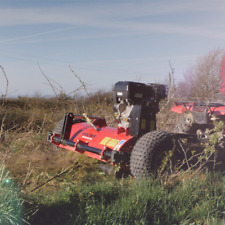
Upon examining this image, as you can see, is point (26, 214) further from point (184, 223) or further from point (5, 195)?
point (184, 223)

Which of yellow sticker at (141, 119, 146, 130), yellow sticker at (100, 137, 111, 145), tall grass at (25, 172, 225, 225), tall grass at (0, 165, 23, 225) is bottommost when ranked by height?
tall grass at (25, 172, 225, 225)

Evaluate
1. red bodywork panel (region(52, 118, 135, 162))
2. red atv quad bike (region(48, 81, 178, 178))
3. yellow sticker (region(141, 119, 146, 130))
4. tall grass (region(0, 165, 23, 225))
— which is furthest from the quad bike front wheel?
tall grass (region(0, 165, 23, 225))

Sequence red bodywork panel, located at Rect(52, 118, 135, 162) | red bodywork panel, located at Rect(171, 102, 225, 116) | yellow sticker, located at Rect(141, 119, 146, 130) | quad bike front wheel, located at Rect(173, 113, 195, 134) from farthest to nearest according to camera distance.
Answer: quad bike front wheel, located at Rect(173, 113, 195, 134) → red bodywork panel, located at Rect(171, 102, 225, 116) → yellow sticker, located at Rect(141, 119, 146, 130) → red bodywork panel, located at Rect(52, 118, 135, 162)

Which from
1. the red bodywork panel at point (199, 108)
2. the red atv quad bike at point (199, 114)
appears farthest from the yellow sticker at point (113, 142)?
the red bodywork panel at point (199, 108)

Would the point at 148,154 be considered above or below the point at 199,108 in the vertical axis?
below

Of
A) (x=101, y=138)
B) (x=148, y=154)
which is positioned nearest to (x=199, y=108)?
(x=101, y=138)

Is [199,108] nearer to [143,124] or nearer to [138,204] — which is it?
[143,124]

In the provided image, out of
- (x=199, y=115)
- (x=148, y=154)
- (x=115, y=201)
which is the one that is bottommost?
(x=115, y=201)

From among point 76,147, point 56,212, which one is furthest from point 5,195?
point 76,147

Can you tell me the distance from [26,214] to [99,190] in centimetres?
82

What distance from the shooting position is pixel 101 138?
4277mm

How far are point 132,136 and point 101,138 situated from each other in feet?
1.66

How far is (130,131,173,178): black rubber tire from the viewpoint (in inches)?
137

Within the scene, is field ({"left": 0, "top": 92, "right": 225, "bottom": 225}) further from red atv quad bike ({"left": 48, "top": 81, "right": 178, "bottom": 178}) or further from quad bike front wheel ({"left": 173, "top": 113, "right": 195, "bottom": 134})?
quad bike front wheel ({"left": 173, "top": 113, "right": 195, "bottom": 134})
